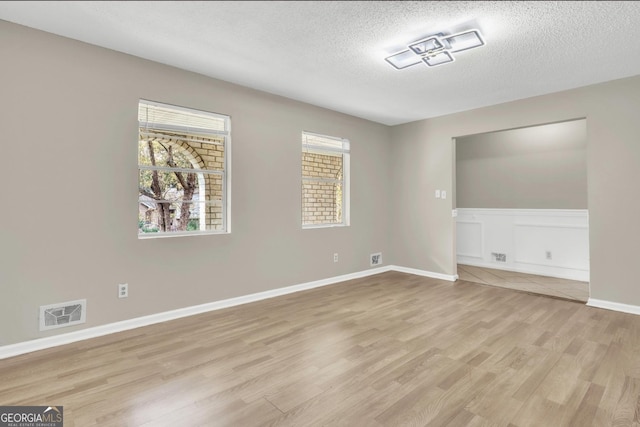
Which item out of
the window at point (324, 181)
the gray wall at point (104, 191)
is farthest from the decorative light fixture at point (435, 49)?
the window at point (324, 181)

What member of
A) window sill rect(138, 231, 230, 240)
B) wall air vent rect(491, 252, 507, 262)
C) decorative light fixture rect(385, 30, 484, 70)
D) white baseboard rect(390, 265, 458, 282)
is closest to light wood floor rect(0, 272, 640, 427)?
window sill rect(138, 231, 230, 240)

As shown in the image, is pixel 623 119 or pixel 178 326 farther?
pixel 623 119

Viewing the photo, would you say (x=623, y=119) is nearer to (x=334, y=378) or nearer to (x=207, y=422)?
(x=334, y=378)

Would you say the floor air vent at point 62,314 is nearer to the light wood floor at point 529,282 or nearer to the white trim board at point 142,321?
the white trim board at point 142,321

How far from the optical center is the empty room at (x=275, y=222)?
2025 mm

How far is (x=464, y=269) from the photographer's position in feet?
19.0

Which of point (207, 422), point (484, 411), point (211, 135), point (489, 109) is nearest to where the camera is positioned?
Answer: point (207, 422)

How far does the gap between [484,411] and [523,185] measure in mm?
4693

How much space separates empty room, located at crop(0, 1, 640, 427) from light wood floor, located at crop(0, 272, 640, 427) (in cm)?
2

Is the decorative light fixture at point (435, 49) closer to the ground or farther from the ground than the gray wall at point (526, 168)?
farther from the ground

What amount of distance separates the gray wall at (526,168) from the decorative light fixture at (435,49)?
253 cm

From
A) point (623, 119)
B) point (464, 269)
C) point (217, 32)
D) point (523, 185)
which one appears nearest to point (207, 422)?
point (217, 32)

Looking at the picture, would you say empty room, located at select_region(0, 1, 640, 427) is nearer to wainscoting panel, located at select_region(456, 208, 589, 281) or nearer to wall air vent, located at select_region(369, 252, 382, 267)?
wainscoting panel, located at select_region(456, 208, 589, 281)

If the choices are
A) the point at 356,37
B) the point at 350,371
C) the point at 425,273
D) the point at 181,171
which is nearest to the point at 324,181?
the point at 181,171
